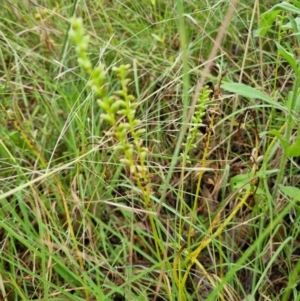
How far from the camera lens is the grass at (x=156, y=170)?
2.90 feet

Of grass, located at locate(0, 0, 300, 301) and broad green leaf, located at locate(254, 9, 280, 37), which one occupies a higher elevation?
broad green leaf, located at locate(254, 9, 280, 37)

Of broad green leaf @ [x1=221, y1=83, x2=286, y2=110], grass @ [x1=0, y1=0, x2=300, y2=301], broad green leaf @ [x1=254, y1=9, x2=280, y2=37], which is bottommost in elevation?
grass @ [x1=0, y1=0, x2=300, y2=301]

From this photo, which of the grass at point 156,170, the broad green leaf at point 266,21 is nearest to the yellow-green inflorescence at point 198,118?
the grass at point 156,170

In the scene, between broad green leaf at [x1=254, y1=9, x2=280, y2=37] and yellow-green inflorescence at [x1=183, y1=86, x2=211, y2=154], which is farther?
broad green leaf at [x1=254, y1=9, x2=280, y2=37]

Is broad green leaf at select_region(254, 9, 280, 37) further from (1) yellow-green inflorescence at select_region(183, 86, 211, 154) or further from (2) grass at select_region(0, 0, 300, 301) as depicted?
(1) yellow-green inflorescence at select_region(183, 86, 211, 154)

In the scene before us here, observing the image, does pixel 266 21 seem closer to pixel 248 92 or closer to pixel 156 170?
pixel 248 92

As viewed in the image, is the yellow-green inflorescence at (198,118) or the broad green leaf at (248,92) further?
the broad green leaf at (248,92)

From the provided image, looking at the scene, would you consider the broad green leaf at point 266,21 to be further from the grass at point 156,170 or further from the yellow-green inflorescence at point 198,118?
the yellow-green inflorescence at point 198,118

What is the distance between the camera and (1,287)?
0.89 meters

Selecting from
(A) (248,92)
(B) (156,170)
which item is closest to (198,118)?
(A) (248,92)

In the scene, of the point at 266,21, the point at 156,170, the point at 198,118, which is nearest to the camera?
the point at 198,118

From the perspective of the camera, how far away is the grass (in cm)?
88

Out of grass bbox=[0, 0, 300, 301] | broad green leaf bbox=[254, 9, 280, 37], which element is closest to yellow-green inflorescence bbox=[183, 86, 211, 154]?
grass bbox=[0, 0, 300, 301]

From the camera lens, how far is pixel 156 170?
1052 mm
